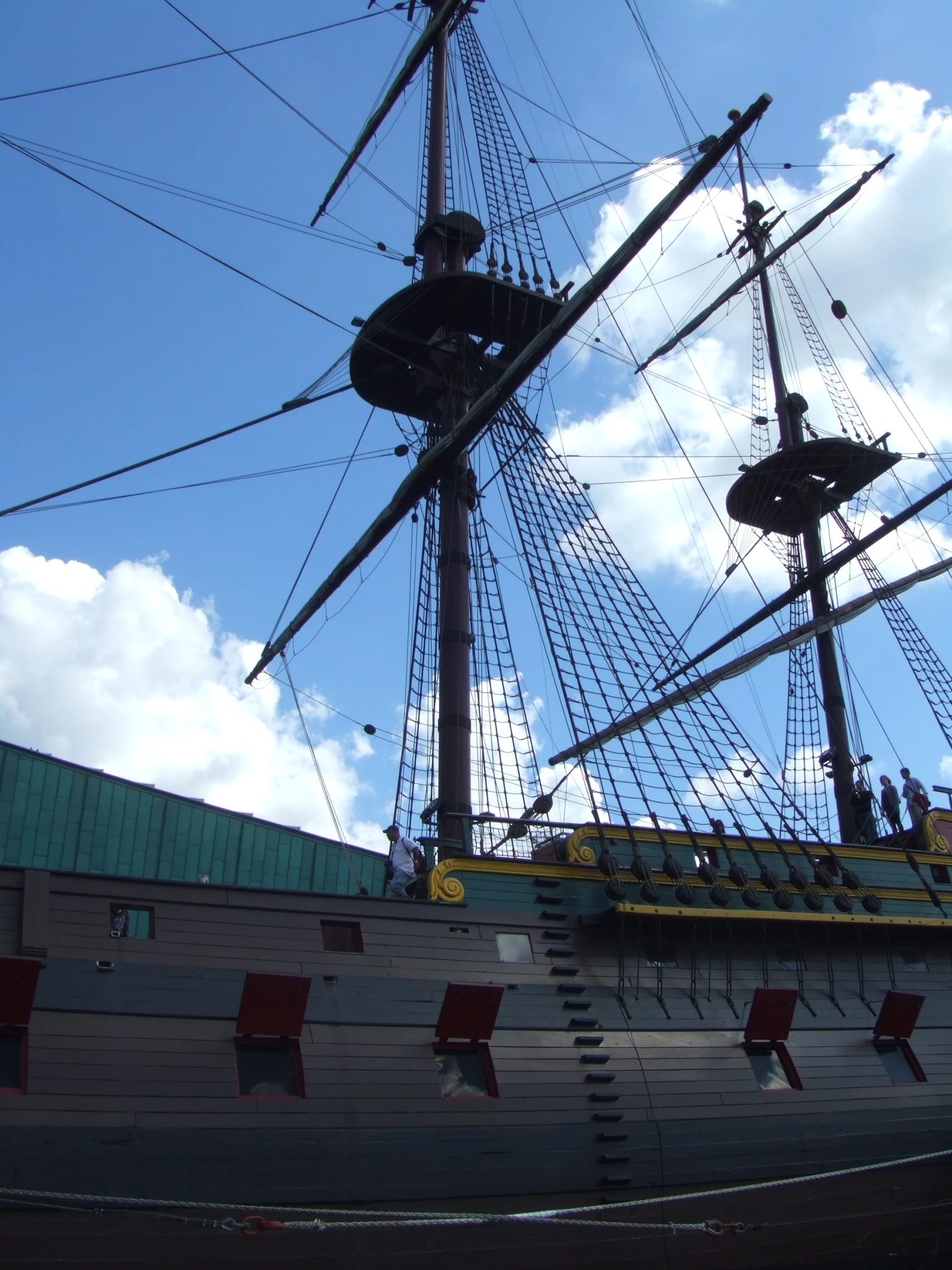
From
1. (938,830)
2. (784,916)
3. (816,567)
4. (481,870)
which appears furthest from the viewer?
(816,567)

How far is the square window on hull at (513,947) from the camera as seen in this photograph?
11453mm

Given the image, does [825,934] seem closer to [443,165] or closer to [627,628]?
[627,628]

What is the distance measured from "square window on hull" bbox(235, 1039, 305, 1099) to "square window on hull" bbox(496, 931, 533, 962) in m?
2.60

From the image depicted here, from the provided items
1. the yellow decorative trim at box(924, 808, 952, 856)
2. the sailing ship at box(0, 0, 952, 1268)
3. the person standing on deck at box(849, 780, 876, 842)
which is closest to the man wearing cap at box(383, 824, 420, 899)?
the sailing ship at box(0, 0, 952, 1268)

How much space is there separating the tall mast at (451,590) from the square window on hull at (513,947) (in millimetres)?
1439

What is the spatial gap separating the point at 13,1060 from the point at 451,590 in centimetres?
890

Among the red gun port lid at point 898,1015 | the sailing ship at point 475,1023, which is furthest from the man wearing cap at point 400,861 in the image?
the red gun port lid at point 898,1015

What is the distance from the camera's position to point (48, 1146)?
26.6 feet

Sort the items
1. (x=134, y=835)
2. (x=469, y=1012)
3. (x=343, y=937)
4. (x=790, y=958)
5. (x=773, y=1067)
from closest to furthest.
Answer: (x=469, y=1012), (x=343, y=937), (x=773, y=1067), (x=790, y=958), (x=134, y=835)

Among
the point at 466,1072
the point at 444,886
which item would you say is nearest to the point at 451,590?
the point at 444,886

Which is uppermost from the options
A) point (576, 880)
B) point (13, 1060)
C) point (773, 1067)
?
point (576, 880)

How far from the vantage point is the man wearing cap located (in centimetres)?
1239

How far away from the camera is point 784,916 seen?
1296cm

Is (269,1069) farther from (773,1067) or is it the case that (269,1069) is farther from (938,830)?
(938,830)
